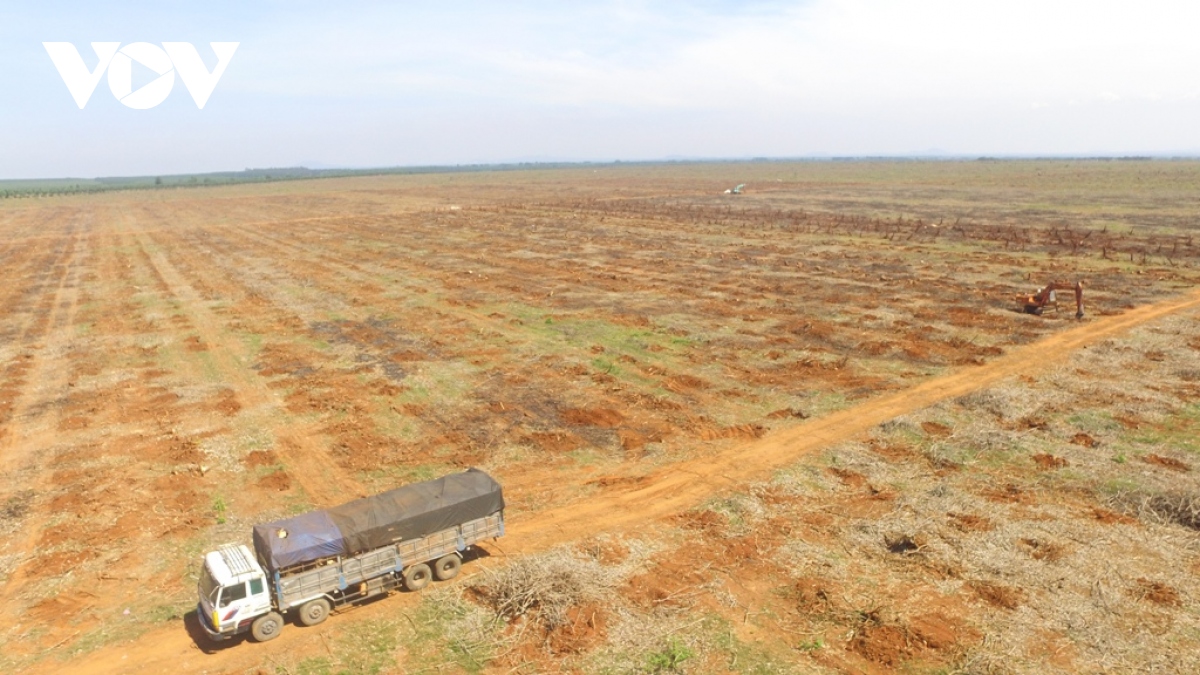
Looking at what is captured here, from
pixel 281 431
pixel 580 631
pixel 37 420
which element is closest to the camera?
pixel 580 631

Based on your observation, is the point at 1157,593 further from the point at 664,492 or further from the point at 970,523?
the point at 664,492

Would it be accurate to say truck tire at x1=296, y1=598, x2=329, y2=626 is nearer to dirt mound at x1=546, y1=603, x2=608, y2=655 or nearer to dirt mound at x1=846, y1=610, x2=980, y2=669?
dirt mound at x1=546, y1=603, x2=608, y2=655

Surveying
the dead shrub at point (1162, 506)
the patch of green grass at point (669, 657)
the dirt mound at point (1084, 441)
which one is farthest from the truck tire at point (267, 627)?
the dirt mound at point (1084, 441)

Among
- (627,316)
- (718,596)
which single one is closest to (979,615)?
(718,596)

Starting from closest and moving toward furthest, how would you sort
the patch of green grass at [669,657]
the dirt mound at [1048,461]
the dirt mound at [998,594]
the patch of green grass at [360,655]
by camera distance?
the patch of green grass at [669,657]
the patch of green grass at [360,655]
the dirt mound at [998,594]
the dirt mound at [1048,461]

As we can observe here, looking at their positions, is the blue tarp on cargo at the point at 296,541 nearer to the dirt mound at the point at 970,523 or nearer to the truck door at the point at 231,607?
the truck door at the point at 231,607

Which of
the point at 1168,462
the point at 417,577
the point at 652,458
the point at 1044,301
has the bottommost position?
the point at 417,577

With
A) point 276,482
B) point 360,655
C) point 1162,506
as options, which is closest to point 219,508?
point 276,482
